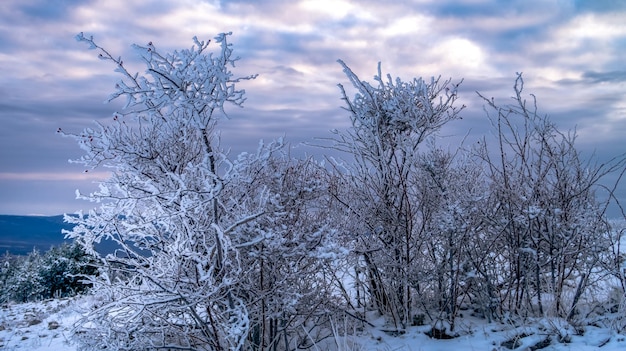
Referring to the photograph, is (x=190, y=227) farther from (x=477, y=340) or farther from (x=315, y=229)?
(x=477, y=340)

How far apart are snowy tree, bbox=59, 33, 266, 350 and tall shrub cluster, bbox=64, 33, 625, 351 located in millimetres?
19

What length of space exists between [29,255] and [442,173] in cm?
4647

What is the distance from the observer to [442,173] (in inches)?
299

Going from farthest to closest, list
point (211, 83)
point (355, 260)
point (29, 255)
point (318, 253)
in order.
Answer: point (29, 255) < point (355, 260) < point (318, 253) < point (211, 83)

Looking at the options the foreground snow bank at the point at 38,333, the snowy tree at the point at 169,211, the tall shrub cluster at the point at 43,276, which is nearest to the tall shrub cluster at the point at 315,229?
the snowy tree at the point at 169,211

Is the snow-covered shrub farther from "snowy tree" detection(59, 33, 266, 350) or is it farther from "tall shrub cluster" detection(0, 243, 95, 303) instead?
"tall shrub cluster" detection(0, 243, 95, 303)

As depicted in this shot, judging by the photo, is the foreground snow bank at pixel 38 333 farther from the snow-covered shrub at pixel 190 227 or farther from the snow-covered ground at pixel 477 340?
the snow-covered shrub at pixel 190 227

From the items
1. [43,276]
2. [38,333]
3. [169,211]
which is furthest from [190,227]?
[43,276]

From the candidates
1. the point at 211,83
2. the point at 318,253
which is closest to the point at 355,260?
the point at 318,253

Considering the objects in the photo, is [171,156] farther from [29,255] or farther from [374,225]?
[29,255]

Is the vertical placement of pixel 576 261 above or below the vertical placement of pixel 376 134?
below

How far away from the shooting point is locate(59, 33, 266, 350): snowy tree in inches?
164

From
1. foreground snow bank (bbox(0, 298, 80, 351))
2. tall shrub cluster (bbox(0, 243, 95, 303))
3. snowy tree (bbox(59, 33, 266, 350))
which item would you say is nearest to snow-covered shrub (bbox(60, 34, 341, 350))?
snowy tree (bbox(59, 33, 266, 350))

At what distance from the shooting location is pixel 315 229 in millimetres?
5758
